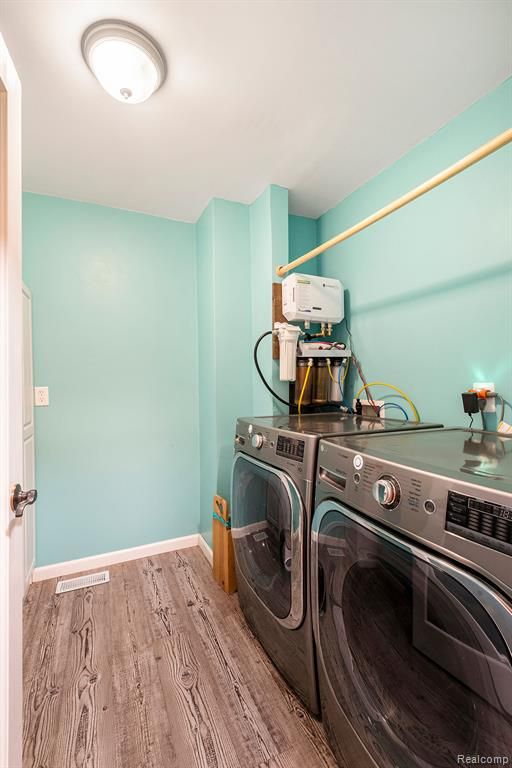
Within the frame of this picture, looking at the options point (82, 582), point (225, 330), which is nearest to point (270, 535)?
point (225, 330)

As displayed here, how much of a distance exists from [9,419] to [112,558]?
1838mm

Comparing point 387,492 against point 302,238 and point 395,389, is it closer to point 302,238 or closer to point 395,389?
point 395,389

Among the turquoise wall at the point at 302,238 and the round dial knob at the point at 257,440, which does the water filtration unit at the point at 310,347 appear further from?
the round dial knob at the point at 257,440

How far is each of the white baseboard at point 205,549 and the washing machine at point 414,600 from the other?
1.29 meters

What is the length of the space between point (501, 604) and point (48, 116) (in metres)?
2.30

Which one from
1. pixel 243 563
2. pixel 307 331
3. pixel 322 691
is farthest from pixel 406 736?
pixel 307 331

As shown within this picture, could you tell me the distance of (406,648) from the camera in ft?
2.67

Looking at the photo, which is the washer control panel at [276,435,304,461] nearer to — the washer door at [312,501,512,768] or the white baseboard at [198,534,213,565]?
the washer door at [312,501,512,768]

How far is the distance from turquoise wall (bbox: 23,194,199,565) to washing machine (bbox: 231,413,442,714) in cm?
94

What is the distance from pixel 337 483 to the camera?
100cm

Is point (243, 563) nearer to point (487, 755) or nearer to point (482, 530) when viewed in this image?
point (487, 755)

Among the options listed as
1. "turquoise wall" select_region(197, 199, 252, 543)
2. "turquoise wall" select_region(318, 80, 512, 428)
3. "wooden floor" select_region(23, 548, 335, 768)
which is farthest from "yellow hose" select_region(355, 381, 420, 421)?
"wooden floor" select_region(23, 548, 335, 768)

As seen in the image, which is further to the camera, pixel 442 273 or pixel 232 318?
pixel 232 318

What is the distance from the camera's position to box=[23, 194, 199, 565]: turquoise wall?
212 cm
